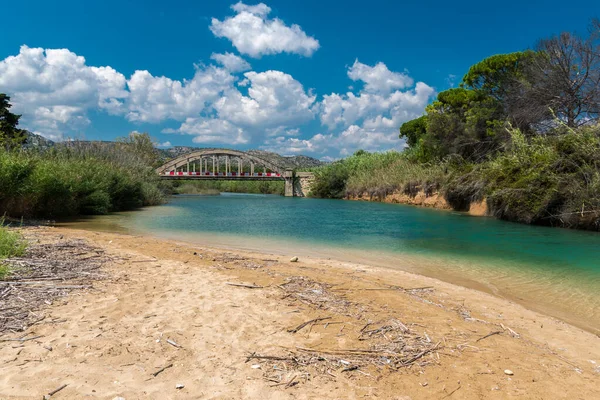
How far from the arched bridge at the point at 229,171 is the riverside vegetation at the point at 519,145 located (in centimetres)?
2496

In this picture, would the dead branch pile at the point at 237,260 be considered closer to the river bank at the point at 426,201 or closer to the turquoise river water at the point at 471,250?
the turquoise river water at the point at 471,250

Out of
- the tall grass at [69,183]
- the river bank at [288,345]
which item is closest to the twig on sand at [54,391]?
the river bank at [288,345]

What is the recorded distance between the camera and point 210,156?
244 ft

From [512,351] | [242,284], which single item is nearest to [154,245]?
[242,284]

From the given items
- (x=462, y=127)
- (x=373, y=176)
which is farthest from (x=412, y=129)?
(x=462, y=127)

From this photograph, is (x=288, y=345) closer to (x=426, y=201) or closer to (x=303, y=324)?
(x=303, y=324)

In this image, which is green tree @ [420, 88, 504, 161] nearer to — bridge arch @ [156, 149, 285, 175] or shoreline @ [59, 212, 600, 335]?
shoreline @ [59, 212, 600, 335]

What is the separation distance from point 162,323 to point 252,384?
1.71m

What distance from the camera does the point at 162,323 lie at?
4.40 metres

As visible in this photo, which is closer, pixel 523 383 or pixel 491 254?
pixel 523 383

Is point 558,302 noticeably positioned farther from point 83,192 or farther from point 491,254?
point 83,192

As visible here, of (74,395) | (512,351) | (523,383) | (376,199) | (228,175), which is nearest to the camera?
(74,395)

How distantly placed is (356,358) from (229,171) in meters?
69.1

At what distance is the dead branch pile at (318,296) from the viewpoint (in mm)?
5129
